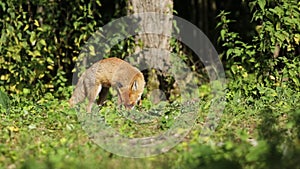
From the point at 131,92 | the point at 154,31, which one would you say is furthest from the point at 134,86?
the point at 154,31

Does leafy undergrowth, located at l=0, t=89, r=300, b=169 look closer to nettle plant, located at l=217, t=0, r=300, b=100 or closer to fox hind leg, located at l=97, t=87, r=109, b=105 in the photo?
nettle plant, located at l=217, t=0, r=300, b=100

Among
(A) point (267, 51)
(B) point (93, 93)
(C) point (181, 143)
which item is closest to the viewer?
(C) point (181, 143)

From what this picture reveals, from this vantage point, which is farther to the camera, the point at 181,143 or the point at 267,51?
the point at 267,51

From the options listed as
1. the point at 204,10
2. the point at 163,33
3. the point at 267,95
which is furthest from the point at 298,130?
the point at 204,10

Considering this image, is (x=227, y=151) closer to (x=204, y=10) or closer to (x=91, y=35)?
(x=91, y=35)

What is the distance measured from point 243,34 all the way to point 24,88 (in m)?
8.20

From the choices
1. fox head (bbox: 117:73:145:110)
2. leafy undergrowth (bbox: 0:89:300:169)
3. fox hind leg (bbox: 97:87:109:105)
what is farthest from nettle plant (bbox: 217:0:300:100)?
fox hind leg (bbox: 97:87:109:105)

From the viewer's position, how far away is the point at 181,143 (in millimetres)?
6145

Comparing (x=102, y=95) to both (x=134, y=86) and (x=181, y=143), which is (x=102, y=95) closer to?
(x=134, y=86)

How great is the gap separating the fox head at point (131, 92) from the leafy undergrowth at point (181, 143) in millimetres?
904

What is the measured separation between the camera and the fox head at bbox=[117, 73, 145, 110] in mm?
9247

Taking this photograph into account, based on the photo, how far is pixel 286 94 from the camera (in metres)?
8.52

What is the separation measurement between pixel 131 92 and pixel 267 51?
242 centimetres

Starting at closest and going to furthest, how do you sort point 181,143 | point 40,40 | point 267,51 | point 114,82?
1. point 181,143
2. point 114,82
3. point 267,51
4. point 40,40
